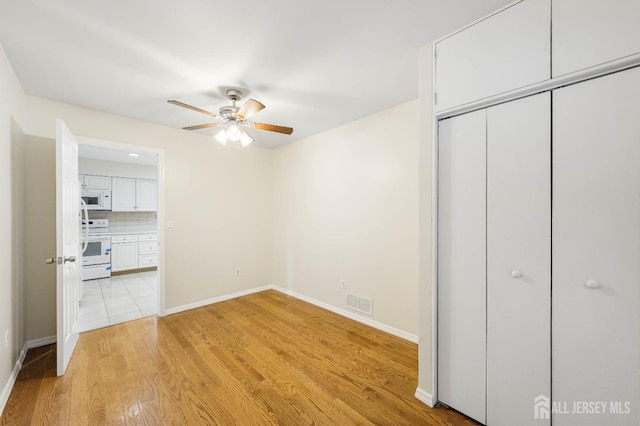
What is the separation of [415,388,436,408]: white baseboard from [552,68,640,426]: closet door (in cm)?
67

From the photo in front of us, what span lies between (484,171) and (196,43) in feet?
7.06

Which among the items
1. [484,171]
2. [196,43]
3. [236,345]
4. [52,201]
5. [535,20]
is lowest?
[236,345]

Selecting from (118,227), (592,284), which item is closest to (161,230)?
(118,227)

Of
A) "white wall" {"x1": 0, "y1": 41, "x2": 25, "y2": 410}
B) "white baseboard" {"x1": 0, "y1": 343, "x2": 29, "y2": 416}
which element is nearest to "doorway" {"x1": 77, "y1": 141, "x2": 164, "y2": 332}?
"white baseboard" {"x1": 0, "y1": 343, "x2": 29, "y2": 416}

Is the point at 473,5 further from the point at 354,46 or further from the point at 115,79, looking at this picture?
the point at 115,79

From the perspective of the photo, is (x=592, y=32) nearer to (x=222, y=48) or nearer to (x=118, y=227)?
(x=222, y=48)

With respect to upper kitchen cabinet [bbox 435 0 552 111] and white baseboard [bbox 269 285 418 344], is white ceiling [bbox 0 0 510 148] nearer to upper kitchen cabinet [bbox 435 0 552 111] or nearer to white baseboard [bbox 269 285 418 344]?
upper kitchen cabinet [bbox 435 0 552 111]

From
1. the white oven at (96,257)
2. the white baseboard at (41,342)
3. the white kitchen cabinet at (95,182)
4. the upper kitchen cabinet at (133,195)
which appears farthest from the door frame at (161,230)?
the white kitchen cabinet at (95,182)

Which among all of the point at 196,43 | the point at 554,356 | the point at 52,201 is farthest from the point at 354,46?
the point at 52,201

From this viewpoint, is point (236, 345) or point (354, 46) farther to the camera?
point (236, 345)

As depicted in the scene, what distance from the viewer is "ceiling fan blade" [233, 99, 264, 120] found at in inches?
84.0

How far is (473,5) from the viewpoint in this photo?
151cm

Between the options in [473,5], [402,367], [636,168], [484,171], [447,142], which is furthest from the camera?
[402,367]

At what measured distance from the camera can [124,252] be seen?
5637mm
